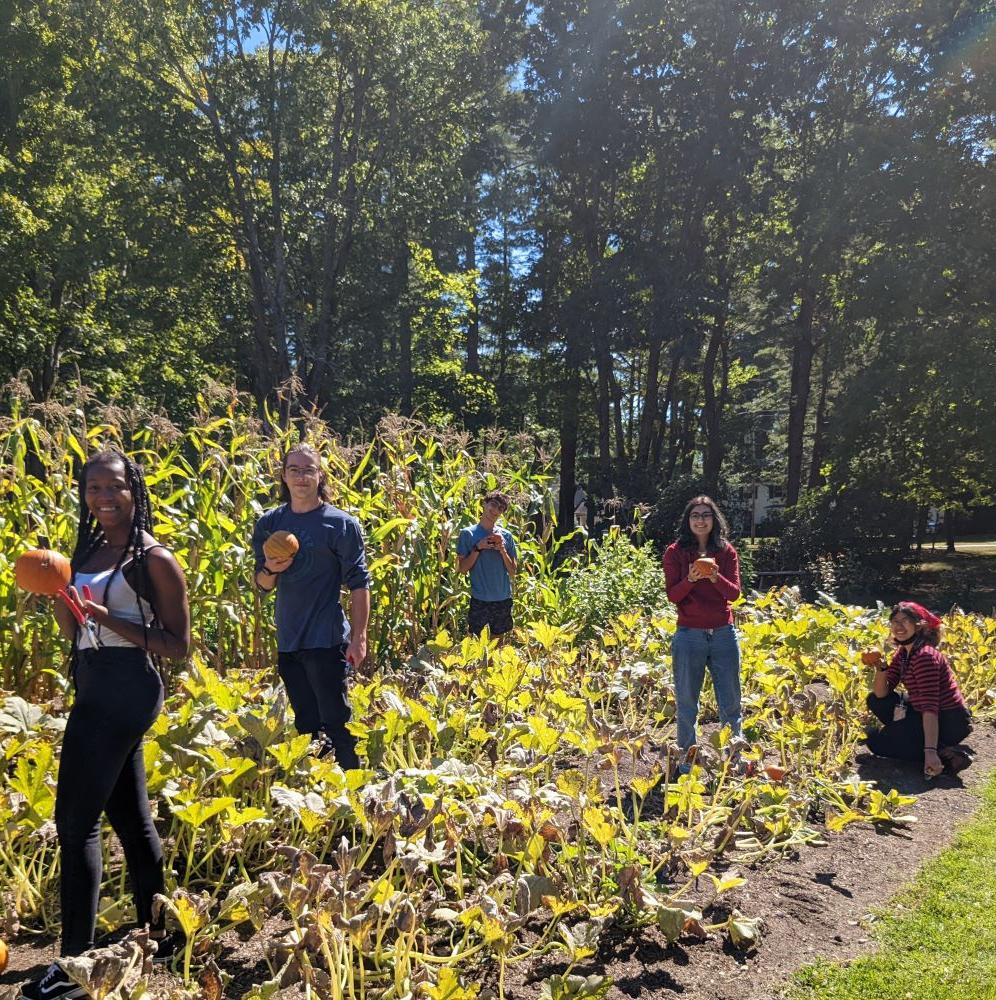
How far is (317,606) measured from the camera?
132 inches

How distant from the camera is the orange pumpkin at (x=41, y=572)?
7.06ft

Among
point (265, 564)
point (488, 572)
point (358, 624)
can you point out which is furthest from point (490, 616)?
point (265, 564)

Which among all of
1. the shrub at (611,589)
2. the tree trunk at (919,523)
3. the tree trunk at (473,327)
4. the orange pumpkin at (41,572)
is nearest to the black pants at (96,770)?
the orange pumpkin at (41,572)

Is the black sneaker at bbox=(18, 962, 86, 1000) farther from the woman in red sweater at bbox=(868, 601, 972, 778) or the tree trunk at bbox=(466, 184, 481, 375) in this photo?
Result: the tree trunk at bbox=(466, 184, 481, 375)

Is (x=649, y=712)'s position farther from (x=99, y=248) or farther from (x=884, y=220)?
(x=99, y=248)

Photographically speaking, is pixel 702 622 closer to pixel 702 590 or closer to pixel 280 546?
pixel 702 590

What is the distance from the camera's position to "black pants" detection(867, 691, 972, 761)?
4.88 meters

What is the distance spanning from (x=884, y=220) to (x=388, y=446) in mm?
13792

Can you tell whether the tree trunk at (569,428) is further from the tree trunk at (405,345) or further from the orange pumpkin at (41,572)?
the orange pumpkin at (41,572)

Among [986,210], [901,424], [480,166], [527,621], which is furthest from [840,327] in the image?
[527,621]

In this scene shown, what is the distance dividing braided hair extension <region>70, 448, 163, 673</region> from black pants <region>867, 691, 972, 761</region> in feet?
13.9

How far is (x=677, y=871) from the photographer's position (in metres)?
3.14

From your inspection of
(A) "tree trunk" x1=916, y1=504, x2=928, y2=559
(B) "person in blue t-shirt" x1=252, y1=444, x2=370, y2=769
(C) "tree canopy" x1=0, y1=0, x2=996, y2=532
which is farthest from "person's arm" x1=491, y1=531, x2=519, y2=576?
(A) "tree trunk" x1=916, y1=504, x2=928, y2=559

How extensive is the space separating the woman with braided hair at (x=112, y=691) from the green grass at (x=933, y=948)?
2.07 metres
